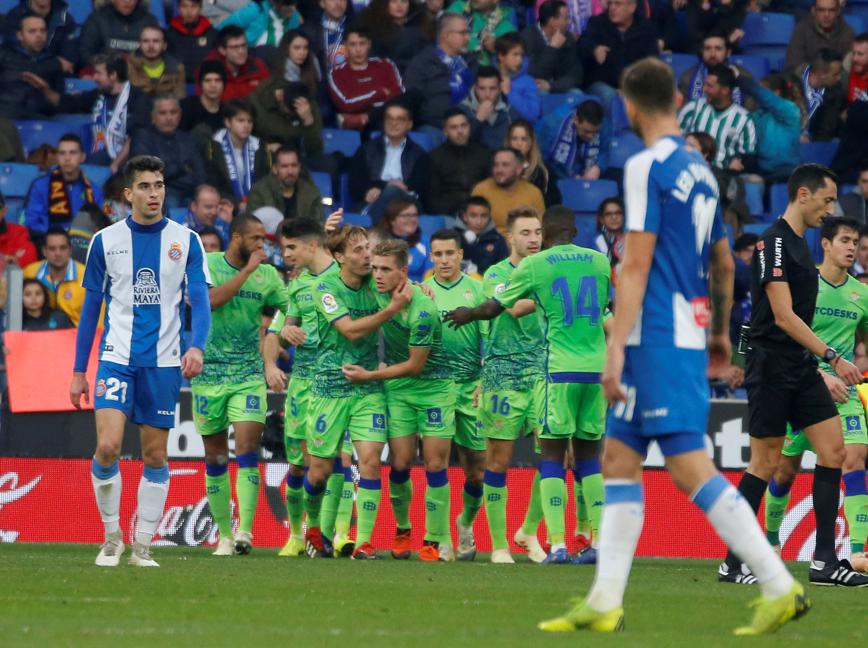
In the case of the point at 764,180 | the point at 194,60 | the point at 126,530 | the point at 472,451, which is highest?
the point at 194,60

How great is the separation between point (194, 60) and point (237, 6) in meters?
1.32

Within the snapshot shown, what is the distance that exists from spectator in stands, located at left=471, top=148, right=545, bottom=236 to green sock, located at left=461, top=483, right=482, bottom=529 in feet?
15.9

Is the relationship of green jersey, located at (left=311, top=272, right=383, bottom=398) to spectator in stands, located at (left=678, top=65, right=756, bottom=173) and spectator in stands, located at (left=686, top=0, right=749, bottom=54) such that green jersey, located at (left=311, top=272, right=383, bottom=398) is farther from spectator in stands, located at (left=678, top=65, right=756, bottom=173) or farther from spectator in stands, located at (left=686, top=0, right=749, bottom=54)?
spectator in stands, located at (left=686, top=0, right=749, bottom=54)

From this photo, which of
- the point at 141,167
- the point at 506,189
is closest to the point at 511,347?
the point at 141,167

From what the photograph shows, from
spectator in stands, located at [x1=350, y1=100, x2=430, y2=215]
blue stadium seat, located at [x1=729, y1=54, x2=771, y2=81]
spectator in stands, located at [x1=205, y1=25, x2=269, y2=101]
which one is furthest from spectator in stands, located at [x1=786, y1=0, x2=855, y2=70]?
spectator in stands, located at [x1=205, y1=25, x2=269, y2=101]

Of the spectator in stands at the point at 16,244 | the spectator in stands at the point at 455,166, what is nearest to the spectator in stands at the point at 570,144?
the spectator in stands at the point at 455,166

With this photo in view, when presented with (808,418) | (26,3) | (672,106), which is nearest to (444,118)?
(26,3)

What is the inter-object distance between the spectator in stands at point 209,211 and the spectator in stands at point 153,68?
2.04 m

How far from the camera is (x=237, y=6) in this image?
20281 mm

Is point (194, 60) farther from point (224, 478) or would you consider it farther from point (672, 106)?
point (672, 106)

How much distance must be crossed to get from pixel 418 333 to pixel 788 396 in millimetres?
3200

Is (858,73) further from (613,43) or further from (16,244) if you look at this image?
(16,244)

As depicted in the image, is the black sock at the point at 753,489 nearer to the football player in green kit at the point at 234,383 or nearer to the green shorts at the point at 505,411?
the green shorts at the point at 505,411

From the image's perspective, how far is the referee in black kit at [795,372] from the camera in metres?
9.82
